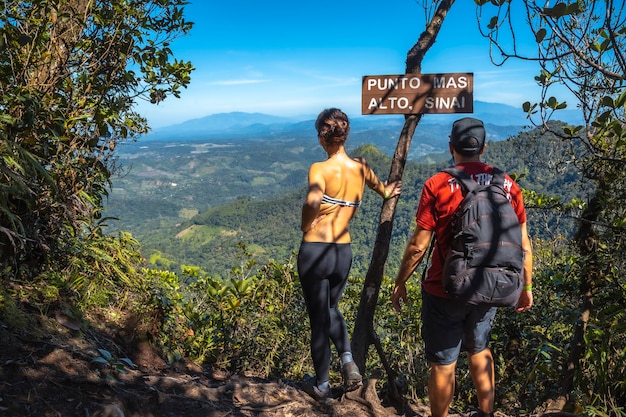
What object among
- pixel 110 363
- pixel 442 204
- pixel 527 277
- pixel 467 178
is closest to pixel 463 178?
pixel 467 178

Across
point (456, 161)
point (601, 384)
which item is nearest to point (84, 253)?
point (456, 161)

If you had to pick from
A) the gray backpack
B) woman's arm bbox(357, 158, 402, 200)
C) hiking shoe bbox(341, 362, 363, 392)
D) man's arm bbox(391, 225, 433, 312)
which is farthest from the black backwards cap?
hiking shoe bbox(341, 362, 363, 392)

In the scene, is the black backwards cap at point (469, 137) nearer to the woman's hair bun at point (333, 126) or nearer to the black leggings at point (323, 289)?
the woman's hair bun at point (333, 126)

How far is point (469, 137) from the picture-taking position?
86.8 inches

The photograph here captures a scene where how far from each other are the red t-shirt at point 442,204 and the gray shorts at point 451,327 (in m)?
0.08

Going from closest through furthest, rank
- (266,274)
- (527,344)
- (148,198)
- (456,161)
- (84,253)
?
(456,161) < (84,253) < (527,344) < (266,274) < (148,198)

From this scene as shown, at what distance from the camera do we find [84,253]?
136 inches

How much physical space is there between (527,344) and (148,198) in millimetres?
182908

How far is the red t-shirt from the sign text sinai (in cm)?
66

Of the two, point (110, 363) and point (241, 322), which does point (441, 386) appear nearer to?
point (110, 363)

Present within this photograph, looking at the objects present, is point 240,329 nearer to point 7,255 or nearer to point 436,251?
point 7,255

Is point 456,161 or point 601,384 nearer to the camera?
point 456,161

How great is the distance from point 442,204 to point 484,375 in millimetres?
980

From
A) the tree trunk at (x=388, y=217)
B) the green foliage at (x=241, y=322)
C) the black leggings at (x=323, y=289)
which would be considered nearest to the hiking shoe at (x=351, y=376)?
the black leggings at (x=323, y=289)
